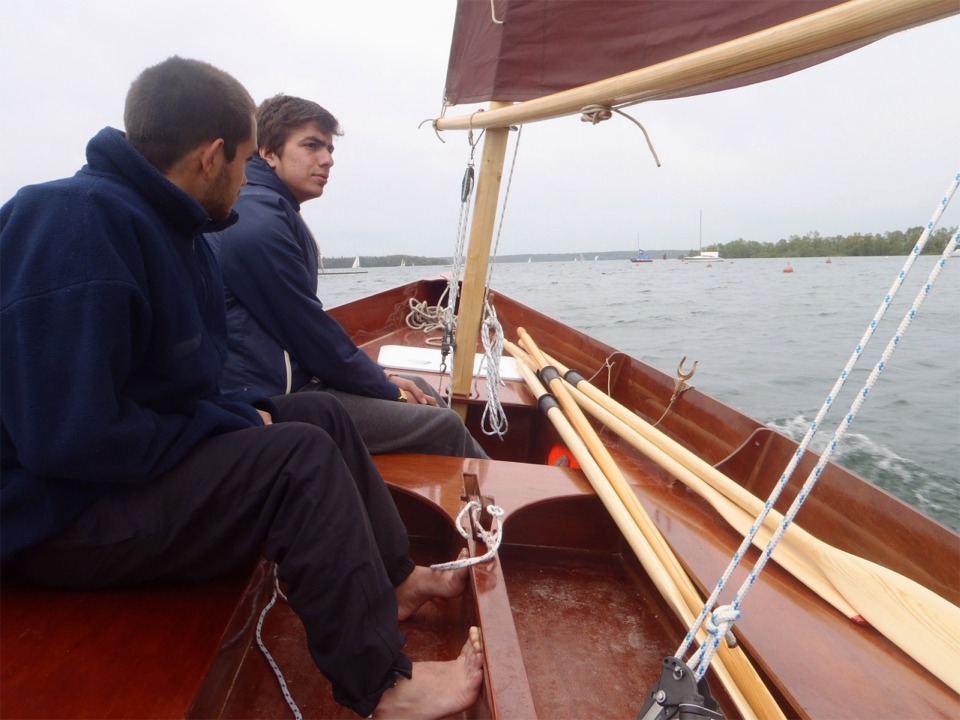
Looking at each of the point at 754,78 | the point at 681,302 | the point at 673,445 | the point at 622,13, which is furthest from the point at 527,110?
the point at 681,302

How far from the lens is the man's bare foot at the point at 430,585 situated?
138 centimetres

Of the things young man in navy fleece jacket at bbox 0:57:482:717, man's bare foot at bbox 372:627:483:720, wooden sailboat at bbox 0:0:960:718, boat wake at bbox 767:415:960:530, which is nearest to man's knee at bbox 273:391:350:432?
young man in navy fleece jacket at bbox 0:57:482:717

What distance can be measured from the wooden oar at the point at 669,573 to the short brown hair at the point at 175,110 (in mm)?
1258

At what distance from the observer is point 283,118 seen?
6.08ft

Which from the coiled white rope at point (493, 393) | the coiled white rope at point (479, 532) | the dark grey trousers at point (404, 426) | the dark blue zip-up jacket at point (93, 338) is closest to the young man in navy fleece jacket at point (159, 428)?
the dark blue zip-up jacket at point (93, 338)

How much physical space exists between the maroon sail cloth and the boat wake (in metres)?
1.96

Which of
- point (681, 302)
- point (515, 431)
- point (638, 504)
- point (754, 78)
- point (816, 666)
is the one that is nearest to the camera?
point (816, 666)

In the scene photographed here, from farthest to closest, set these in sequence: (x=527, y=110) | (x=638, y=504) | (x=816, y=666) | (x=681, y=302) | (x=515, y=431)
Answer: (x=681, y=302) → (x=515, y=431) → (x=527, y=110) → (x=638, y=504) → (x=816, y=666)

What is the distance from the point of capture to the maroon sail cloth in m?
1.69

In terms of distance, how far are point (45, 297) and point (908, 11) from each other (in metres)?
1.30

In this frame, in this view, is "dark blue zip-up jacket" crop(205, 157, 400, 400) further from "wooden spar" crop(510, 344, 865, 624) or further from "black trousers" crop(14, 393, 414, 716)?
"wooden spar" crop(510, 344, 865, 624)

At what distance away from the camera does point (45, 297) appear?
32.3 inches

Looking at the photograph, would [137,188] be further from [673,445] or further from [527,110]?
[673,445]

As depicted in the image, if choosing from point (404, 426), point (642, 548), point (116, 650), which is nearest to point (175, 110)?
point (116, 650)
